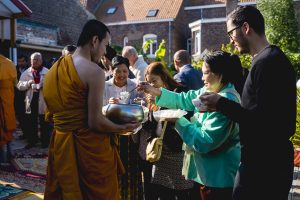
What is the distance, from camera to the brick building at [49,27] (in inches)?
559

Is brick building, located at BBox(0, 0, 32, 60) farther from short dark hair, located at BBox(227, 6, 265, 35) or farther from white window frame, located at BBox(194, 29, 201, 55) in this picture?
white window frame, located at BBox(194, 29, 201, 55)

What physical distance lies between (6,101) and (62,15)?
14397 mm

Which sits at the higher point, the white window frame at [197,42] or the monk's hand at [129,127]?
the white window frame at [197,42]

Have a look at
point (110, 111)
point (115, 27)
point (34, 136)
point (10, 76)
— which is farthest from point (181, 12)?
point (110, 111)

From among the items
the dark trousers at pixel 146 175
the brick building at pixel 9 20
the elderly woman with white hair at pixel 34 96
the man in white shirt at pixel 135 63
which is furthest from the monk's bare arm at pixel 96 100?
the brick building at pixel 9 20

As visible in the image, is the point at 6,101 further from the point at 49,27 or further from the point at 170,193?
the point at 49,27

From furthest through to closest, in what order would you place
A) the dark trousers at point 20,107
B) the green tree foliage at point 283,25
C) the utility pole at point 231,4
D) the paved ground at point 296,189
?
the utility pole at point 231,4 < the green tree foliage at point 283,25 < the dark trousers at point 20,107 < the paved ground at point 296,189

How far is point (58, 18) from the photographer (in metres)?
18.3

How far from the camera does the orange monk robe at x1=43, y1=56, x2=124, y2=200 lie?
2508 mm

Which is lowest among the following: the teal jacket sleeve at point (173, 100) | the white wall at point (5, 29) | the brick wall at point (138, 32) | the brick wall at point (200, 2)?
the teal jacket sleeve at point (173, 100)

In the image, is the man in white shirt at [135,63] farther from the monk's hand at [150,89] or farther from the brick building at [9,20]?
the brick building at [9,20]

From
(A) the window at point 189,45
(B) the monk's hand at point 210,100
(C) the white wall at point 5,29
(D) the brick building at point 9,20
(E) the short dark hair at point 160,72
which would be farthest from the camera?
(A) the window at point 189,45

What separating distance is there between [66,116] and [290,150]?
4.84ft

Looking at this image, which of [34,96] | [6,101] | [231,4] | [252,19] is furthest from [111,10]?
[252,19]
